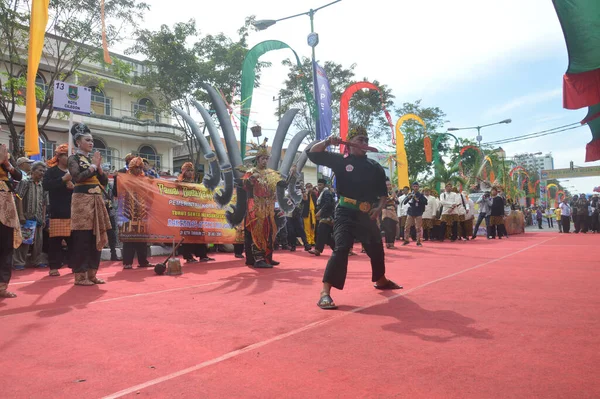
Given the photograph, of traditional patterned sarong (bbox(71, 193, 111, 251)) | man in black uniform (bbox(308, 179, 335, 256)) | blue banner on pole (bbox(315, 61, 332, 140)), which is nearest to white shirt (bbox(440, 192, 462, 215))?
blue banner on pole (bbox(315, 61, 332, 140))

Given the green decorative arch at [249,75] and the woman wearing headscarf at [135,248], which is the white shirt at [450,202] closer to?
the green decorative arch at [249,75]

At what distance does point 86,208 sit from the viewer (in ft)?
18.9

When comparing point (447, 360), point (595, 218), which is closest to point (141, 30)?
point (447, 360)

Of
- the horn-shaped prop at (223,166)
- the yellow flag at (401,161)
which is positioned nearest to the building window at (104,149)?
the yellow flag at (401,161)

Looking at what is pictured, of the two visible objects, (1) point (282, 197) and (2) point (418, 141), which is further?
(2) point (418, 141)

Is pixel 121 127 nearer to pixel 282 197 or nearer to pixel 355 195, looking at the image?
pixel 282 197

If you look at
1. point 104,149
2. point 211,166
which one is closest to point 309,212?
point 211,166

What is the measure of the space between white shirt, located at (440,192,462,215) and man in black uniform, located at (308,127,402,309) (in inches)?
472

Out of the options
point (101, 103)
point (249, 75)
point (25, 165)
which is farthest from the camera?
point (101, 103)

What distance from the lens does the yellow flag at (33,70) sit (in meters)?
8.34

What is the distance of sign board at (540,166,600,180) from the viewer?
74.6 meters

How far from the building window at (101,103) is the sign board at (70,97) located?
68.0 feet

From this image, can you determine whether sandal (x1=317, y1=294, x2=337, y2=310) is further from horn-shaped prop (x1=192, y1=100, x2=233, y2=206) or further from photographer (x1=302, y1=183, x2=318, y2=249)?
photographer (x1=302, y1=183, x2=318, y2=249)

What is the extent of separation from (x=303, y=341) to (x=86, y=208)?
3.82m
